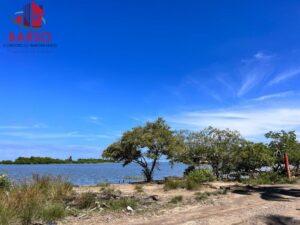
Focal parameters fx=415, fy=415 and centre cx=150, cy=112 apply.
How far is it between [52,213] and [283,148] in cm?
2073

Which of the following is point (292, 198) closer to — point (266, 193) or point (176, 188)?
point (266, 193)

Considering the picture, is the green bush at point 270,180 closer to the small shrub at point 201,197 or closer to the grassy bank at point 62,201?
the grassy bank at point 62,201

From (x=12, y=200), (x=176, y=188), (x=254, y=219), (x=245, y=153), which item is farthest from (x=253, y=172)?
(x=12, y=200)

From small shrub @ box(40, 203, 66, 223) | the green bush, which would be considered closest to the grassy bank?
small shrub @ box(40, 203, 66, 223)

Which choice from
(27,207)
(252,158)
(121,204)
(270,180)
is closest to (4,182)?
(121,204)

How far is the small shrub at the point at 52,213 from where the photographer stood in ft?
33.3

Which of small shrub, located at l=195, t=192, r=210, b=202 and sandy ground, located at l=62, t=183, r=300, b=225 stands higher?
small shrub, located at l=195, t=192, r=210, b=202

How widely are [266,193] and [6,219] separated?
35.0 ft

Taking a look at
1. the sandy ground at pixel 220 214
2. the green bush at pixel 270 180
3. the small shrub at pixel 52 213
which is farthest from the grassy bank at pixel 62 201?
the green bush at pixel 270 180

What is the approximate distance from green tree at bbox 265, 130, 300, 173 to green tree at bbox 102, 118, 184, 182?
6.26 m

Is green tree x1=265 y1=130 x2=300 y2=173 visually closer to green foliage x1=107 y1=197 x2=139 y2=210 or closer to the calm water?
the calm water

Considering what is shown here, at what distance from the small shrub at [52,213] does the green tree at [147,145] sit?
49.6 ft

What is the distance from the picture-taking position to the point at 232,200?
14.2 m

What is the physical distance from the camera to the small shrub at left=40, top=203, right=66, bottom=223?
400 inches
